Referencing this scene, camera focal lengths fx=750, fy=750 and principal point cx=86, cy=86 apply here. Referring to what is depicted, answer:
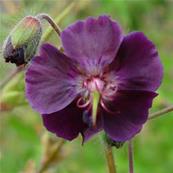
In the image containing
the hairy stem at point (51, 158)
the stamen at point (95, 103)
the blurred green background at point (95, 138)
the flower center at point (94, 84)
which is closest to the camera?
the stamen at point (95, 103)

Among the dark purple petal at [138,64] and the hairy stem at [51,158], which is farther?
the hairy stem at [51,158]

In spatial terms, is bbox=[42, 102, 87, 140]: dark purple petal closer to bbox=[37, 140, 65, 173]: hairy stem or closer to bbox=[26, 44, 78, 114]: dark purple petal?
bbox=[26, 44, 78, 114]: dark purple petal

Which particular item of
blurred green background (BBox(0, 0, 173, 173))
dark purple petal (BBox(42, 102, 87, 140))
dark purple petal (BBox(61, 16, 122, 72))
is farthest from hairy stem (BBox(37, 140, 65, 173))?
dark purple petal (BBox(61, 16, 122, 72))

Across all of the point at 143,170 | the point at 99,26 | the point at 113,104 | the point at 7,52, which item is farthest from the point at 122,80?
the point at 143,170

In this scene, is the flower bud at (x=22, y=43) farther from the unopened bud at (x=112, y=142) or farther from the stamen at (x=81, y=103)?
the unopened bud at (x=112, y=142)

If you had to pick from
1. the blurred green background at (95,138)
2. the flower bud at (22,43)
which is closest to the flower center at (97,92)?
the flower bud at (22,43)
